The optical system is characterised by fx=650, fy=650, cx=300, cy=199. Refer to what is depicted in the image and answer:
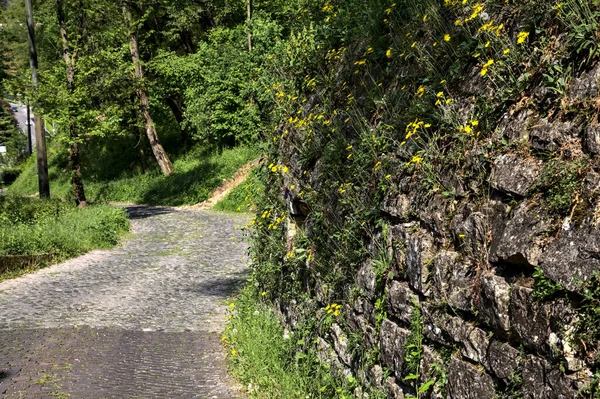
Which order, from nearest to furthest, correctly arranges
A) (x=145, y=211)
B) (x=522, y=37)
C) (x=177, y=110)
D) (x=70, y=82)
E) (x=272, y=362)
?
(x=522, y=37)
(x=272, y=362)
(x=70, y=82)
(x=145, y=211)
(x=177, y=110)

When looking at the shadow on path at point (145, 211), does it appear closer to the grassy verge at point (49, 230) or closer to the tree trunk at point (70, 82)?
the tree trunk at point (70, 82)

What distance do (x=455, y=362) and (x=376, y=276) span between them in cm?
125

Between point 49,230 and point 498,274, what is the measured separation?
609 inches

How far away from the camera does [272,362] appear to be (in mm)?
7160

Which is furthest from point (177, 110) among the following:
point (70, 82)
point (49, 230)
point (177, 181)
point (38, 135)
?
point (49, 230)

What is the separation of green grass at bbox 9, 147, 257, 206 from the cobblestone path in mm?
11269

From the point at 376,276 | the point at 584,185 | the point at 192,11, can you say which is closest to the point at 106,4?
the point at 192,11

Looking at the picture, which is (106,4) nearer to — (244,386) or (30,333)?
(30,333)

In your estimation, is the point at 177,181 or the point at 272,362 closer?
the point at 272,362

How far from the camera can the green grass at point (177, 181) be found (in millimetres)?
28828

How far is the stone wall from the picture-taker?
316 cm

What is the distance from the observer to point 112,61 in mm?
26109

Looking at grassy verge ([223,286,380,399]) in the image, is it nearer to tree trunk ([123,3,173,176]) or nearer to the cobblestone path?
the cobblestone path

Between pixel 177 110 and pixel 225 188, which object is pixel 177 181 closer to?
pixel 225 188
